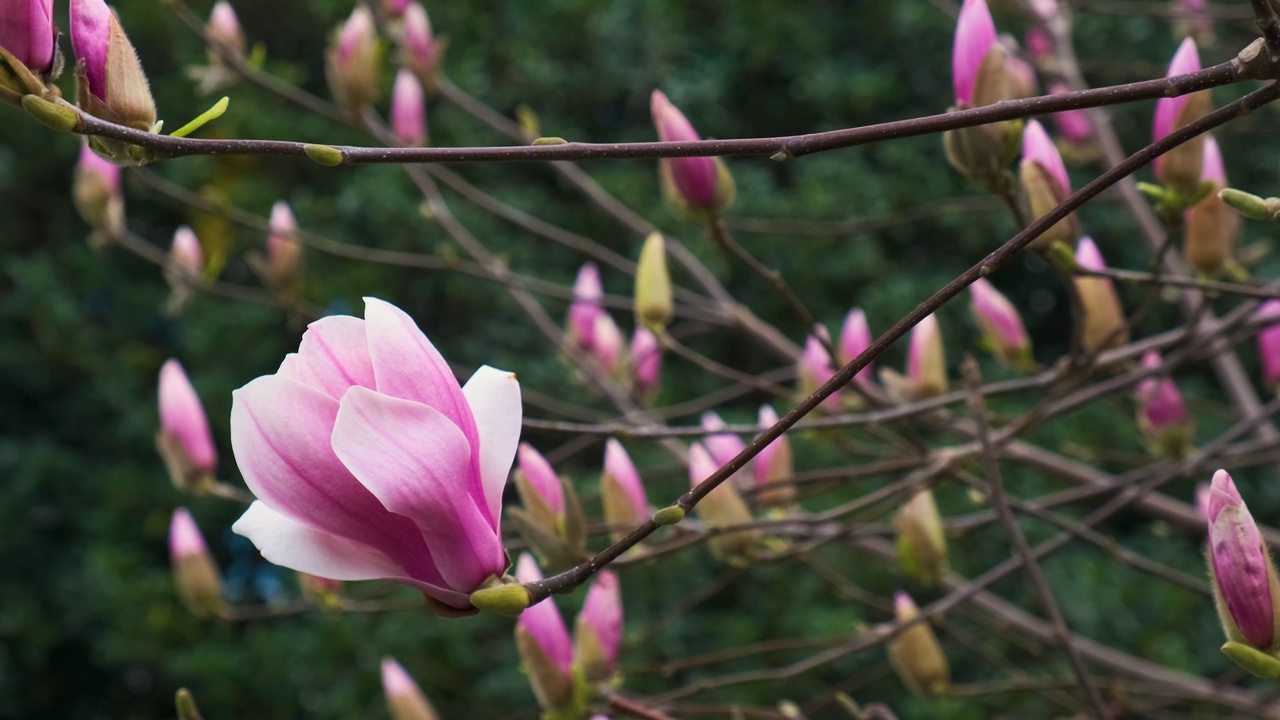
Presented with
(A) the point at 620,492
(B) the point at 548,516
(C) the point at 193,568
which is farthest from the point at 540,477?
(C) the point at 193,568

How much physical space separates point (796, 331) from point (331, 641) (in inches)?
52.4

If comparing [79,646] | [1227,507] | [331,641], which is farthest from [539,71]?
[1227,507]

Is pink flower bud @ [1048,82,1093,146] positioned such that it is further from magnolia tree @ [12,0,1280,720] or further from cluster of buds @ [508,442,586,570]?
cluster of buds @ [508,442,586,570]

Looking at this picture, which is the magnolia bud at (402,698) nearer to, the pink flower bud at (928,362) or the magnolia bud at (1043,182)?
the pink flower bud at (928,362)

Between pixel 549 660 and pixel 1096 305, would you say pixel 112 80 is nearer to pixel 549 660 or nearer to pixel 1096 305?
pixel 549 660

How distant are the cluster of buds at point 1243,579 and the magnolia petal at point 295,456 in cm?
31

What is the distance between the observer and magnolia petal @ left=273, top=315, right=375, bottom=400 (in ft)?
1.31

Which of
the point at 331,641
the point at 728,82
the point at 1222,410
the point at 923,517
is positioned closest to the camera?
the point at 923,517

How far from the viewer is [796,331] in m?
2.99

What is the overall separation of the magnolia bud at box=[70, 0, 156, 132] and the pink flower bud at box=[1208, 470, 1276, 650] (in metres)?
0.44

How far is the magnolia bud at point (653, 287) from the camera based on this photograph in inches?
35.5

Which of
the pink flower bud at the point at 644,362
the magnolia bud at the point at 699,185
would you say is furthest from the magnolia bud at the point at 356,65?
the magnolia bud at the point at 699,185

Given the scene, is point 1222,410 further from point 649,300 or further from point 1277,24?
point 1277,24

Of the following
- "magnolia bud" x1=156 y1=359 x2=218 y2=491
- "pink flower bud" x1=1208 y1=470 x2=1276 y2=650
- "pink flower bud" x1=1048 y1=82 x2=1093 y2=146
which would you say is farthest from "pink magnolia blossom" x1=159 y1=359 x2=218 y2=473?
"pink flower bud" x1=1048 y1=82 x2=1093 y2=146
